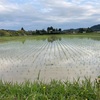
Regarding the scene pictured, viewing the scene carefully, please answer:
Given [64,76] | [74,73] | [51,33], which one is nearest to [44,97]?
[64,76]

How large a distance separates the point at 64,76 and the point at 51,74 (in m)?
0.51

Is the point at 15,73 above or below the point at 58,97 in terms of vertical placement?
below

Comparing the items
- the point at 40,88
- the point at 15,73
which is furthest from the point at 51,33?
the point at 40,88

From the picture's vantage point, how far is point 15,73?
756 cm

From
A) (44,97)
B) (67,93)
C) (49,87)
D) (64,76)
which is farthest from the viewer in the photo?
(64,76)

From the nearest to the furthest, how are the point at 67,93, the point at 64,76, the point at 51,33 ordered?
the point at 67,93 → the point at 64,76 → the point at 51,33

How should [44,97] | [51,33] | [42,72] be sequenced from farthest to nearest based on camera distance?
1. [51,33]
2. [42,72]
3. [44,97]

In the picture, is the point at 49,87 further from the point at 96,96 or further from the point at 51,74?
Result: the point at 51,74

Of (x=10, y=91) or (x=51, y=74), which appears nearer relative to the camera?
(x=10, y=91)

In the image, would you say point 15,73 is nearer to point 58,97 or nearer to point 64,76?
point 64,76

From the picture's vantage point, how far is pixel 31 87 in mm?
4102

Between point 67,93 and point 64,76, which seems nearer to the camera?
point 67,93

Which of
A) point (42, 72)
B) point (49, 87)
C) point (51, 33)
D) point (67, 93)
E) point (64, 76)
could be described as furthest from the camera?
point (51, 33)

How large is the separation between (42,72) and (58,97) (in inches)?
147
